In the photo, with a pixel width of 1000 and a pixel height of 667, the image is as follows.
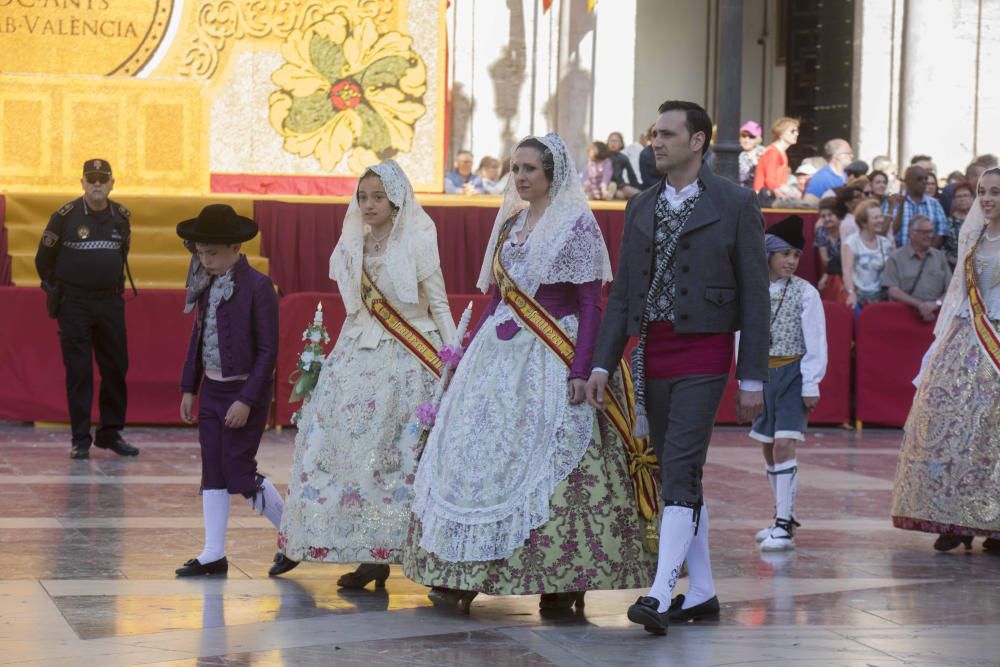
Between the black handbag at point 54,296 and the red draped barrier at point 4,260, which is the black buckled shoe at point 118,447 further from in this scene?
the red draped barrier at point 4,260

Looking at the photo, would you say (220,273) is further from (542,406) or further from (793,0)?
(793,0)

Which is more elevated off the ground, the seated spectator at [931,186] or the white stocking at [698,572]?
the seated spectator at [931,186]

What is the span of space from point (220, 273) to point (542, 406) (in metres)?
1.71

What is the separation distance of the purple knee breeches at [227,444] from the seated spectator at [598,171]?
11.4m

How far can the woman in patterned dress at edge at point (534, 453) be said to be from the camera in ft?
19.4

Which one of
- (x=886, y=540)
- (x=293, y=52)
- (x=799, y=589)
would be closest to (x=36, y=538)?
(x=799, y=589)

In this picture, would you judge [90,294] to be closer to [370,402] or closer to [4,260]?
[4,260]

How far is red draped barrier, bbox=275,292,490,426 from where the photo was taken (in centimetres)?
1283

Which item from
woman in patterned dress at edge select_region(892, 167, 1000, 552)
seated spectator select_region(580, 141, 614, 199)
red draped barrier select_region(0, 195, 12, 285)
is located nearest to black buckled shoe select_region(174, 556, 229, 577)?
woman in patterned dress at edge select_region(892, 167, 1000, 552)

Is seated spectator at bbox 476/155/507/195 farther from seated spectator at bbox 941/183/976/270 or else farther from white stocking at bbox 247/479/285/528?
white stocking at bbox 247/479/285/528

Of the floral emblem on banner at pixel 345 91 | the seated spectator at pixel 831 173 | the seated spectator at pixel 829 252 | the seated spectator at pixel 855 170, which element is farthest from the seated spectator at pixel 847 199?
the floral emblem on banner at pixel 345 91

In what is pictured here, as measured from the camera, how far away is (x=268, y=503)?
724cm

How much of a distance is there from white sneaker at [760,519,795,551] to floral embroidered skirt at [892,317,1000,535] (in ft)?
1.74

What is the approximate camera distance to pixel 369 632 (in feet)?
Answer: 18.9
